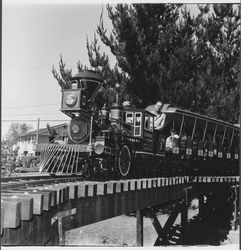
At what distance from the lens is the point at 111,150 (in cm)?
762

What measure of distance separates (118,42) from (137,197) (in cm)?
762

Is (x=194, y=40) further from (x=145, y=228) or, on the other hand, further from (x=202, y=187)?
(x=145, y=228)

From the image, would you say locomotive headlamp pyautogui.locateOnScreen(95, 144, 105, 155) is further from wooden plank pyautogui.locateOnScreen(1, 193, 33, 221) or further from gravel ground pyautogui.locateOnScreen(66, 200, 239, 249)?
gravel ground pyautogui.locateOnScreen(66, 200, 239, 249)

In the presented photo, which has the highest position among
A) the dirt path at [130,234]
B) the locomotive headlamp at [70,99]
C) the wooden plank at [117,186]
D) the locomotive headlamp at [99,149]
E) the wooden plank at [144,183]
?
the locomotive headlamp at [70,99]

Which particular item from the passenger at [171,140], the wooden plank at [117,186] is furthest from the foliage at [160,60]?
the wooden plank at [117,186]

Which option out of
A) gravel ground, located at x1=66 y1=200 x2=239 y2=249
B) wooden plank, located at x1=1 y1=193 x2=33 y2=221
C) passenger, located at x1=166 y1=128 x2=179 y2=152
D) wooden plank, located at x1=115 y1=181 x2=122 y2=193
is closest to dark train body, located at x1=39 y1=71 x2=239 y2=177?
passenger, located at x1=166 y1=128 x2=179 y2=152

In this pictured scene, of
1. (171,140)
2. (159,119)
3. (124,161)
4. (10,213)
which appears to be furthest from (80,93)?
(10,213)

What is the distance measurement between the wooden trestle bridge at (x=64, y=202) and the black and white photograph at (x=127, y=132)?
0.06 ft

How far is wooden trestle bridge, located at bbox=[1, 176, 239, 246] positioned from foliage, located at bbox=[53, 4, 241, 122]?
415 cm

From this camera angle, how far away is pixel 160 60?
1372cm

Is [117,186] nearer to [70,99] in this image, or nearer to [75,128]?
[75,128]

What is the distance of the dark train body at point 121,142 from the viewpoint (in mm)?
7434

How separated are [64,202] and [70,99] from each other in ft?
10.7

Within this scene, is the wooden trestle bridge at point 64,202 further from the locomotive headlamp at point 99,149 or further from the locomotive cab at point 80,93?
the locomotive cab at point 80,93
